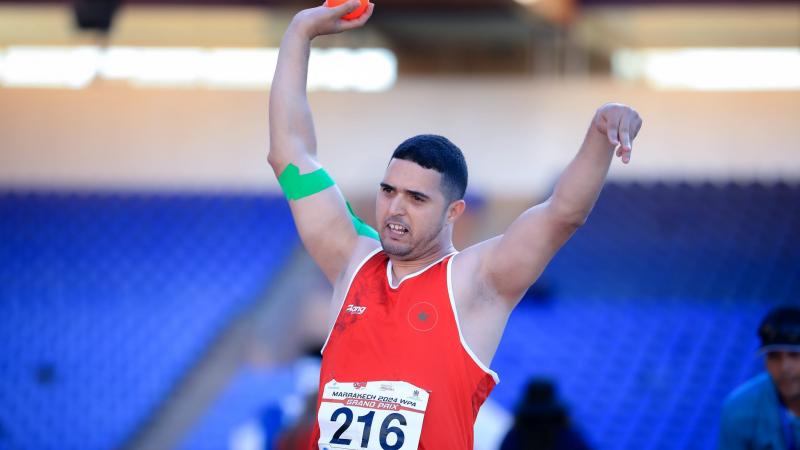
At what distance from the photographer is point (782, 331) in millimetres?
4117

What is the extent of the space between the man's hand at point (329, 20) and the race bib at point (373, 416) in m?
1.01

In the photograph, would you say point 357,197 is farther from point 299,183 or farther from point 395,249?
point 395,249

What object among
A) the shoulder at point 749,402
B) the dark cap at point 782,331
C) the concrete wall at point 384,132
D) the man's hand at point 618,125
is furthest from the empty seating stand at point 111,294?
the man's hand at point 618,125

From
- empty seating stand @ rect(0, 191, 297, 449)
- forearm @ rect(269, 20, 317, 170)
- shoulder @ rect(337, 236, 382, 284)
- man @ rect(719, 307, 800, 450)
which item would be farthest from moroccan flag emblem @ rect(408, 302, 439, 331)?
empty seating stand @ rect(0, 191, 297, 449)

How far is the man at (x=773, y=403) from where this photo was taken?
13.3 ft

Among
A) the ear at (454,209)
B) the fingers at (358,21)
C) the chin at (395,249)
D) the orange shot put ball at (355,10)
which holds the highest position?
the orange shot put ball at (355,10)

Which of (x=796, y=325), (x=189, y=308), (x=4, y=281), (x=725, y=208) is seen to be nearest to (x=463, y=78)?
(x=725, y=208)

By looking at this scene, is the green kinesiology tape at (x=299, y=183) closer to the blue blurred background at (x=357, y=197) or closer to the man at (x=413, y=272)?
the man at (x=413, y=272)

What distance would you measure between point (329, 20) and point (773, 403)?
2.30m

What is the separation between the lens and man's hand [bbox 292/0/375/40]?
3014mm

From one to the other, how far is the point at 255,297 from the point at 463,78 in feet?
9.41

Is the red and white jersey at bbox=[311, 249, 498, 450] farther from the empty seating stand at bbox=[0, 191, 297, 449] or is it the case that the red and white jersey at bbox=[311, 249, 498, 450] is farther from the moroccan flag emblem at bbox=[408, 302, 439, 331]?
the empty seating stand at bbox=[0, 191, 297, 449]

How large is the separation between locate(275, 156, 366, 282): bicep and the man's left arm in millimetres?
429

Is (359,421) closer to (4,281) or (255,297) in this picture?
(255,297)
